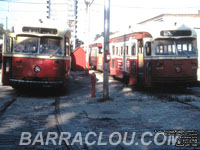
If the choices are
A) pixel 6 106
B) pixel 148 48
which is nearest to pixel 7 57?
pixel 6 106

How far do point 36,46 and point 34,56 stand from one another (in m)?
0.45

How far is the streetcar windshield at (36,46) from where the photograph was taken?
11.8 m

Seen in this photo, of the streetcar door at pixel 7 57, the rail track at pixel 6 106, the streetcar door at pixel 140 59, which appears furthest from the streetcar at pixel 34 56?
the streetcar door at pixel 140 59

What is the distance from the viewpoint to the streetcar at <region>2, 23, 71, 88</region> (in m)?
11.6

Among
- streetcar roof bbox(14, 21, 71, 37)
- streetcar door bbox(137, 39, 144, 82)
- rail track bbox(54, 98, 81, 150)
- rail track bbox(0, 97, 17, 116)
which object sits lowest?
rail track bbox(54, 98, 81, 150)

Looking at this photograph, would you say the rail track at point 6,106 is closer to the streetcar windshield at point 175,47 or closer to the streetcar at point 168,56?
the streetcar at point 168,56

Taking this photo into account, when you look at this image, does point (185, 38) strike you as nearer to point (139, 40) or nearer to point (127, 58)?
point (139, 40)

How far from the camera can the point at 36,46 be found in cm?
1179

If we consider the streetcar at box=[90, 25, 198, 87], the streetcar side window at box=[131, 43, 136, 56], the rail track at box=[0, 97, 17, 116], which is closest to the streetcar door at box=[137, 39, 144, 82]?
the streetcar at box=[90, 25, 198, 87]

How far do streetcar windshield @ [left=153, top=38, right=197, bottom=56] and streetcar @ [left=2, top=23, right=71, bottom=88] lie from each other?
4.33 meters

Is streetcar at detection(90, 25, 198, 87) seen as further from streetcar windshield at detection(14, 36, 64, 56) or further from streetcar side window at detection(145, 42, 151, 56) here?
streetcar windshield at detection(14, 36, 64, 56)

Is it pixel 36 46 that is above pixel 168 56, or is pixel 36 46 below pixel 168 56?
above

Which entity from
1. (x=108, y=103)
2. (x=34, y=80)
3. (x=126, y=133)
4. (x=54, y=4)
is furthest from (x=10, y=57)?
(x=54, y=4)

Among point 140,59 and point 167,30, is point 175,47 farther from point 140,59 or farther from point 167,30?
point 140,59
